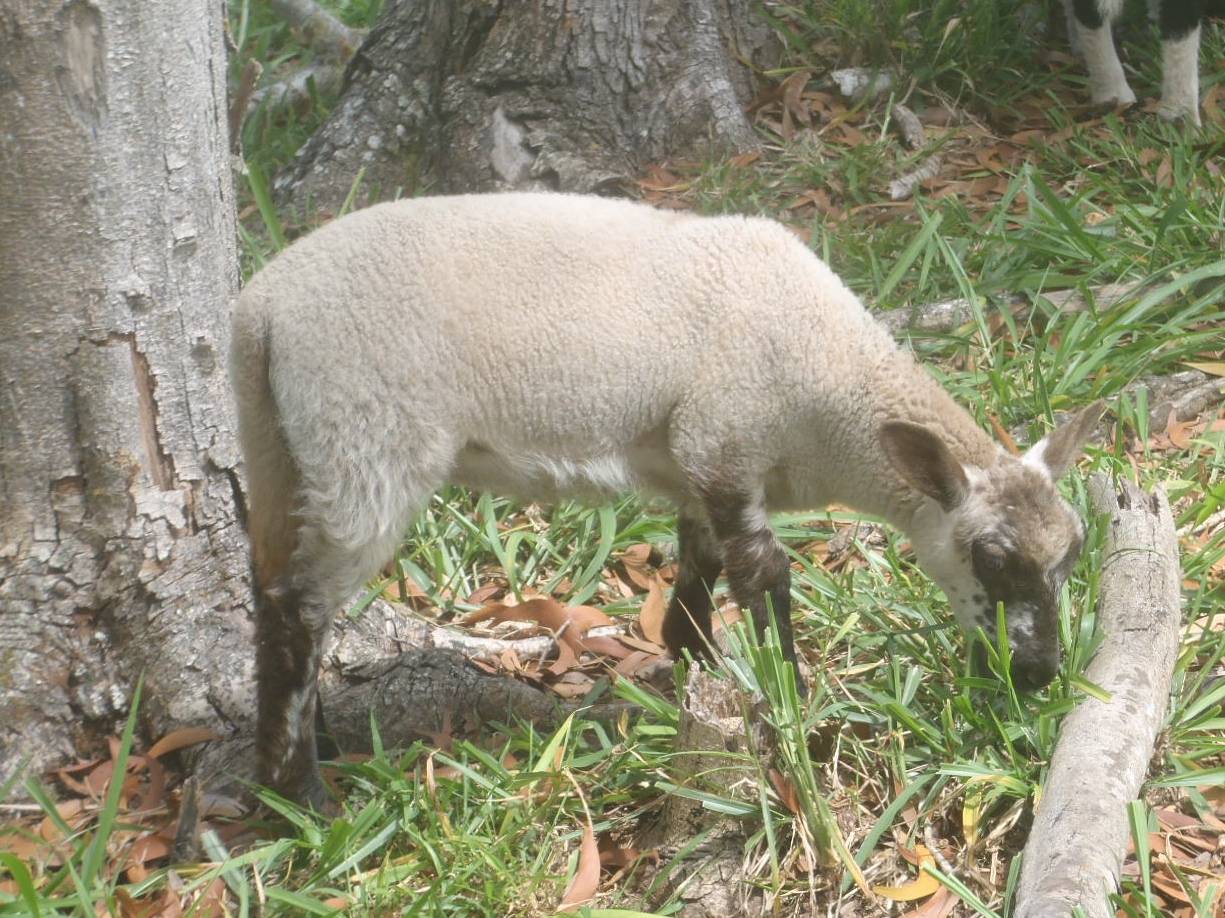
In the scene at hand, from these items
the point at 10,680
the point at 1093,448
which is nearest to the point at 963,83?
the point at 1093,448

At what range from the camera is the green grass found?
3146 mm

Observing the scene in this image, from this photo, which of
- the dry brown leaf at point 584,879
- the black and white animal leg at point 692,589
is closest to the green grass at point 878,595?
the dry brown leaf at point 584,879

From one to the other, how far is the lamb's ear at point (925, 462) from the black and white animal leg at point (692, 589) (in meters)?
0.70

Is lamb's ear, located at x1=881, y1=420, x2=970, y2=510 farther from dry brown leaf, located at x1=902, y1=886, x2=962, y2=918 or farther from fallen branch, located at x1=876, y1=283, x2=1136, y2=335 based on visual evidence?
fallen branch, located at x1=876, y1=283, x2=1136, y2=335

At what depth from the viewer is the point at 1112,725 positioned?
3.26m

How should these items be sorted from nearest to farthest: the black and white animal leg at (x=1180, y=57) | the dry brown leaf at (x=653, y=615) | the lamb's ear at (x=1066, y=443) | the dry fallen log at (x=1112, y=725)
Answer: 1. the dry fallen log at (x=1112, y=725)
2. the lamb's ear at (x=1066, y=443)
3. the dry brown leaf at (x=653, y=615)
4. the black and white animal leg at (x=1180, y=57)

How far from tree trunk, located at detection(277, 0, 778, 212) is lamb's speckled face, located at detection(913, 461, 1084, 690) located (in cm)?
282

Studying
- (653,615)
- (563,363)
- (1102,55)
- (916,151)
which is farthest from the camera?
(1102,55)

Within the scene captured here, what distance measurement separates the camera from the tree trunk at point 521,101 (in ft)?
19.6

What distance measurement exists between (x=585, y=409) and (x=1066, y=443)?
4.71 feet

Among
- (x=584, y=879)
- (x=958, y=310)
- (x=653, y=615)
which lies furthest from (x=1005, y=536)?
(x=958, y=310)

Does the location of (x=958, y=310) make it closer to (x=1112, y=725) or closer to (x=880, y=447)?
(x=880, y=447)

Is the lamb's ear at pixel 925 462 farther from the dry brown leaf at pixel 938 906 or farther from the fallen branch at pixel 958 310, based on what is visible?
the fallen branch at pixel 958 310

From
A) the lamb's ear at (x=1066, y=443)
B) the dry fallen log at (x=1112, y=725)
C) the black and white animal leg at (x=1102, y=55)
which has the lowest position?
the dry fallen log at (x=1112, y=725)
